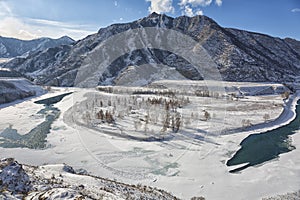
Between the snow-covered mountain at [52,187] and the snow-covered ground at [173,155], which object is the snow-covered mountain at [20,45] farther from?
the snow-covered mountain at [52,187]

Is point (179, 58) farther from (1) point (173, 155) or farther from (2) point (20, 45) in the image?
(2) point (20, 45)

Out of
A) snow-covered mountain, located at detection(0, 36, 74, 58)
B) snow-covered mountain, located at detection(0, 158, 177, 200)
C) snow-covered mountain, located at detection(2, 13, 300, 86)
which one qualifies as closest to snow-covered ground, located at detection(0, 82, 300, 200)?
snow-covered mountain, located at detection(0, 158, 177, 200)

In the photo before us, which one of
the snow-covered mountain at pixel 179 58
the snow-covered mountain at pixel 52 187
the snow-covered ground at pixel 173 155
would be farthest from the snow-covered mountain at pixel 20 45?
the snow-covered mountain at pixel 52 187

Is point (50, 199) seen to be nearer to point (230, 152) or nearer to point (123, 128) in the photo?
point (230, 152)

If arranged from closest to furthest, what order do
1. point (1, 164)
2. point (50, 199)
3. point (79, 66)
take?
point (50, 199), point (1, 164), point (79, 66)

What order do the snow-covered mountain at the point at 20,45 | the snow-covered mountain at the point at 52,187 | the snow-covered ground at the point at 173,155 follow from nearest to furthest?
the snow-covered mountain at the point at 52,187 → the snow-covered ground at the point at 173,155 → the snow-covered mountain at the point at 20,45

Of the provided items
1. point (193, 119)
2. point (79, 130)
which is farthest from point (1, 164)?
point (193, 119)
